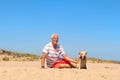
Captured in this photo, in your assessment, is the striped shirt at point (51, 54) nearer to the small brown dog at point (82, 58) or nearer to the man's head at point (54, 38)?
the man's head at point (54, 38)

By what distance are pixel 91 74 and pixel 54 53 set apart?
1.86 meters

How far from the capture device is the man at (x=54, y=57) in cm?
1238

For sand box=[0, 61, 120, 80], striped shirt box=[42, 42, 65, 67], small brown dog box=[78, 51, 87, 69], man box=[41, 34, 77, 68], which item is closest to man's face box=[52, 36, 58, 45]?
man box=[41, 34, 77, 68]

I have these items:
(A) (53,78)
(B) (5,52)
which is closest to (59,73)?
(A) (53,78)

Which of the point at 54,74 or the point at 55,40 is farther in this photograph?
the point at 55,40

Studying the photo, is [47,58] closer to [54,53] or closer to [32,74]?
[54,53]

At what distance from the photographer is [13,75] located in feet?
36.5

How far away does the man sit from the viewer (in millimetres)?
12383

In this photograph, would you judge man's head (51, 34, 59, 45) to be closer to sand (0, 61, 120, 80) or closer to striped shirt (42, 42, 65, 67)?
striped shirt (42, 42, 65, 67)

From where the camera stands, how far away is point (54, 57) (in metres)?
12.5

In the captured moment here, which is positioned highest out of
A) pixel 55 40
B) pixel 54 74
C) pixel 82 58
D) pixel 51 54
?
pixel 55 40

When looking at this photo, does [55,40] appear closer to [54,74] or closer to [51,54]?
[51,54]

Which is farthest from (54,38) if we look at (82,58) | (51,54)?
(82,58)

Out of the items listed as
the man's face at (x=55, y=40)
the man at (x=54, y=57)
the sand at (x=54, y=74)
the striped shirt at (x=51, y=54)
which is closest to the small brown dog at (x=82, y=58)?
the man at (x=54, y=57)
